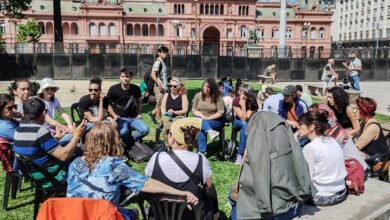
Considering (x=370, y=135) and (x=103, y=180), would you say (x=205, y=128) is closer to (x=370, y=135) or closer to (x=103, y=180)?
(x=370, y=135)

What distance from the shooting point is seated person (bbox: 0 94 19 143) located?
4.60 meters

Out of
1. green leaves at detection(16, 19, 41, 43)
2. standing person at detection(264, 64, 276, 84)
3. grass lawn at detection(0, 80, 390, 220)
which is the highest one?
green leaves at detection(16, 19, 41, 43)

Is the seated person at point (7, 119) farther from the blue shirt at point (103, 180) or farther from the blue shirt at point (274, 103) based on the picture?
the blue shirt at point (274, 103)

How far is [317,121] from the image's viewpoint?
3.70 meters

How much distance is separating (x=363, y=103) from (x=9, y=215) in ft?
17.1

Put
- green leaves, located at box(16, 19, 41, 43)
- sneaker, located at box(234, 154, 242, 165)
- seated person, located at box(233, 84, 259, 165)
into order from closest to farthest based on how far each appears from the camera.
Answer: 1. seated person, located at box(233, 84, 259, 165)
2. sneaker, located at box(234, 154, 242, 165)
3. green leaves, located at box(16, 19, 41, 43)

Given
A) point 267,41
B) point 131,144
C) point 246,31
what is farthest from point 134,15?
point 131,144

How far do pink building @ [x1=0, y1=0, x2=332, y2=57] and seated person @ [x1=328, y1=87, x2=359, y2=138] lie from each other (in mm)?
58698

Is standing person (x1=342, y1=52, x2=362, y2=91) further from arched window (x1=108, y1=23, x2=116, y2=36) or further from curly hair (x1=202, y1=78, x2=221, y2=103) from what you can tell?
arched window (x1=108, y1=23, x2=116, y2=36)

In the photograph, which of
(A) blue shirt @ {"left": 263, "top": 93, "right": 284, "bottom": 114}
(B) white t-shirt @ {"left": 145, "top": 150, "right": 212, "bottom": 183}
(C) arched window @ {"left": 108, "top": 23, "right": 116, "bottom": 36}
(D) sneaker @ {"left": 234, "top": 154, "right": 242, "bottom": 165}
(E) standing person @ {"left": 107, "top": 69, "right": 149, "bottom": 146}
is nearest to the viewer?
(B) white t-shirt @ {"left": 145, "top": 150, "right": 212, "bottom": 183}

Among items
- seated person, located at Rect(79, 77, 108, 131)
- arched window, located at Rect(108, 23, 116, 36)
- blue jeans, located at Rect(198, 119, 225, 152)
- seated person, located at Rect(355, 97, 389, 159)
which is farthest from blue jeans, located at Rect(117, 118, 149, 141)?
arched window, located at Rect(108, 23, 116, 36)

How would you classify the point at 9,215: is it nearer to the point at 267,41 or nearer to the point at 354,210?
the point at 354,210

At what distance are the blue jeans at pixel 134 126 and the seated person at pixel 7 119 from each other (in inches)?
81.2

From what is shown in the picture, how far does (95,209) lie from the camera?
246cm
